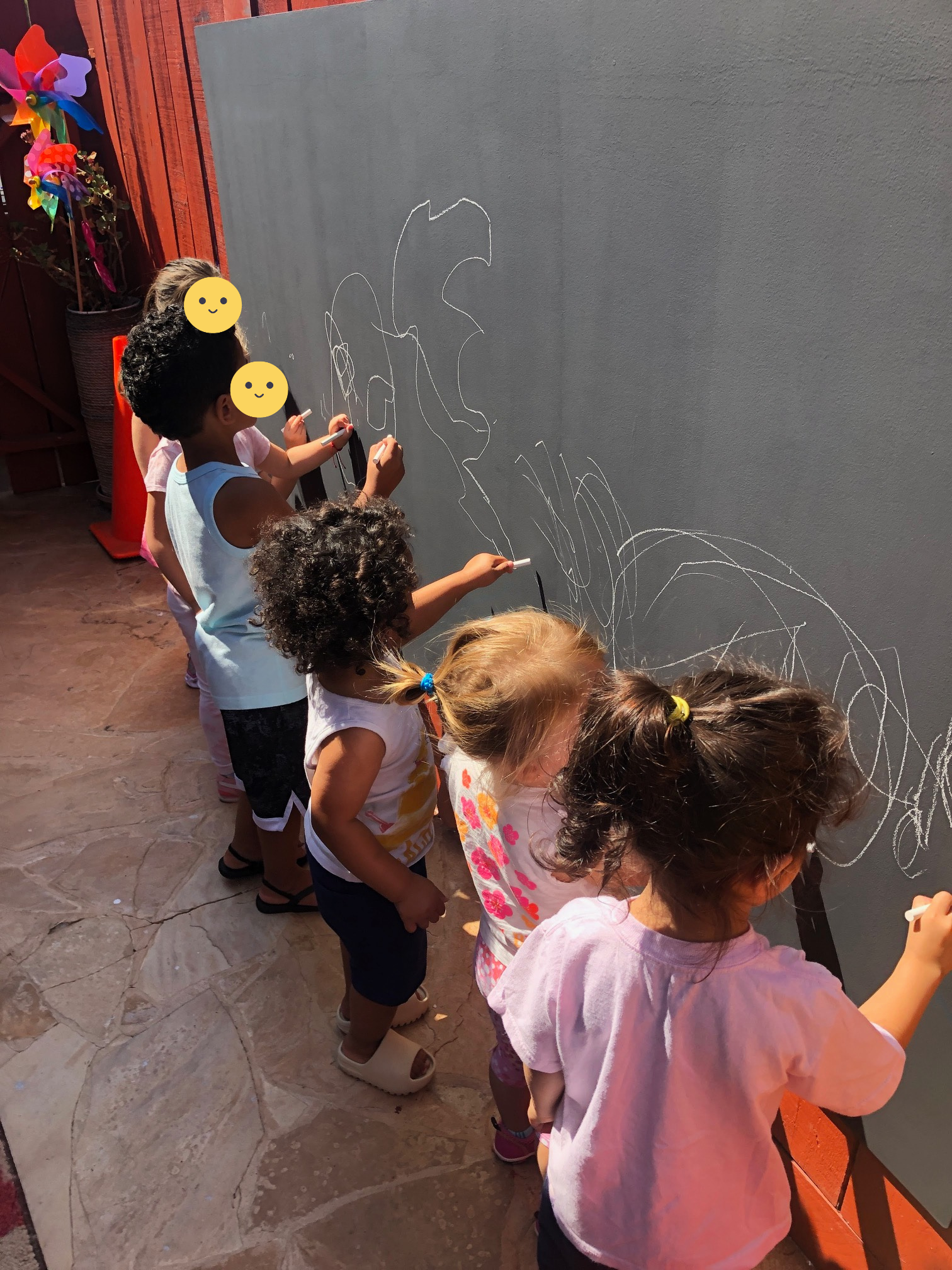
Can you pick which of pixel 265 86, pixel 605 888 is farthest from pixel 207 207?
pixel 605 888

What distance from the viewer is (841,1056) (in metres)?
1.12

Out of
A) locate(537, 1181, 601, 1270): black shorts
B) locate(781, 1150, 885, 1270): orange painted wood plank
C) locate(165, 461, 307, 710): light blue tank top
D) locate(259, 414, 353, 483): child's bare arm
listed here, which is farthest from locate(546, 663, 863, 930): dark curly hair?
locate(259, 414, 353, 483): child's bare arm

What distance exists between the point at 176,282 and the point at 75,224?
123 inches

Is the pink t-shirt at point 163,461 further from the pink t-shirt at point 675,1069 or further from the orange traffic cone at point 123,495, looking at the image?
the orange traffic cone at point 123,495

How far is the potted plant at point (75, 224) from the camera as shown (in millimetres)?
4785

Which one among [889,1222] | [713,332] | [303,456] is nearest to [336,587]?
[713,332]

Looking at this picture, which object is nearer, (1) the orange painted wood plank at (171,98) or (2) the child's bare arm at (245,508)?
(2) the child's bare arm at (245,508)

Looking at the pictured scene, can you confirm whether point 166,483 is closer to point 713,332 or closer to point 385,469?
point 385,469

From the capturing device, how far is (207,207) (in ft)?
13.3

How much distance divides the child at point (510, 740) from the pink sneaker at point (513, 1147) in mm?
529

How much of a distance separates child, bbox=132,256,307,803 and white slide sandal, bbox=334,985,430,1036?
92 cm

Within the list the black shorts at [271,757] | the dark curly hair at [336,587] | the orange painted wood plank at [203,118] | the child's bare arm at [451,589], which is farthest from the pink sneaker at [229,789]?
the orange painted wood plank at [203,118]

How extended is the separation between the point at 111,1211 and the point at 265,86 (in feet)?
9.88

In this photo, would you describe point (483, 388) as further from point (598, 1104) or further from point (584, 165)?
point (598, 1104)
